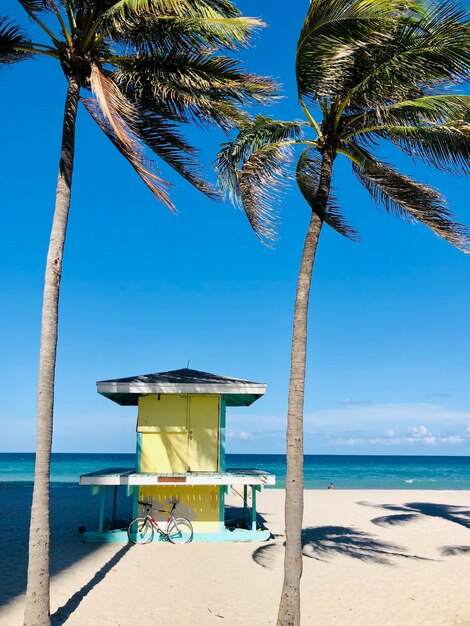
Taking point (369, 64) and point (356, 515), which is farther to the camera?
point (356, 515)

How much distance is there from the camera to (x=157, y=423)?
14383 millimetres

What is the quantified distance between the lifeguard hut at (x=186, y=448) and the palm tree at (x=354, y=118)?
6348 mm

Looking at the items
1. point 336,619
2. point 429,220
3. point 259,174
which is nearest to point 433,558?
point 336,619

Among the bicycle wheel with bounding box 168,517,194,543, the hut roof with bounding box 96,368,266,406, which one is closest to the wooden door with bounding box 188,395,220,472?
the hut roof with bounding box 96,368,266,406

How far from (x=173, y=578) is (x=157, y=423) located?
4.65 meters

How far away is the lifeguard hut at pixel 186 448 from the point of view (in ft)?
44.8

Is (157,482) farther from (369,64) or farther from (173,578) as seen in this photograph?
(369,64)

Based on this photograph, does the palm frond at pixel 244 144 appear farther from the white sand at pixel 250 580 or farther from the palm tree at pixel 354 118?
the white sand at pixel 250 580

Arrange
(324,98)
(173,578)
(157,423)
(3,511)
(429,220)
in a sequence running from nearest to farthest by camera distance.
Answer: (324,98), (429,220), (173,578), (157,423), (3,511)

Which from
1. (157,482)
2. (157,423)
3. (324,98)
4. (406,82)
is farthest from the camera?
(157,423)

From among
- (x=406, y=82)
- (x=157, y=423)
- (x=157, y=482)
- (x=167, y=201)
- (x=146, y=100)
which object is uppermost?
(x=146, y=100)

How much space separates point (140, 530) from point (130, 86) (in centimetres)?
1008

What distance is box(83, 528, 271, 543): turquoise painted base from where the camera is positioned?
13477mm

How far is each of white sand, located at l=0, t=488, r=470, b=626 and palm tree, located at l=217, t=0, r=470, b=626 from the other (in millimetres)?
2453
